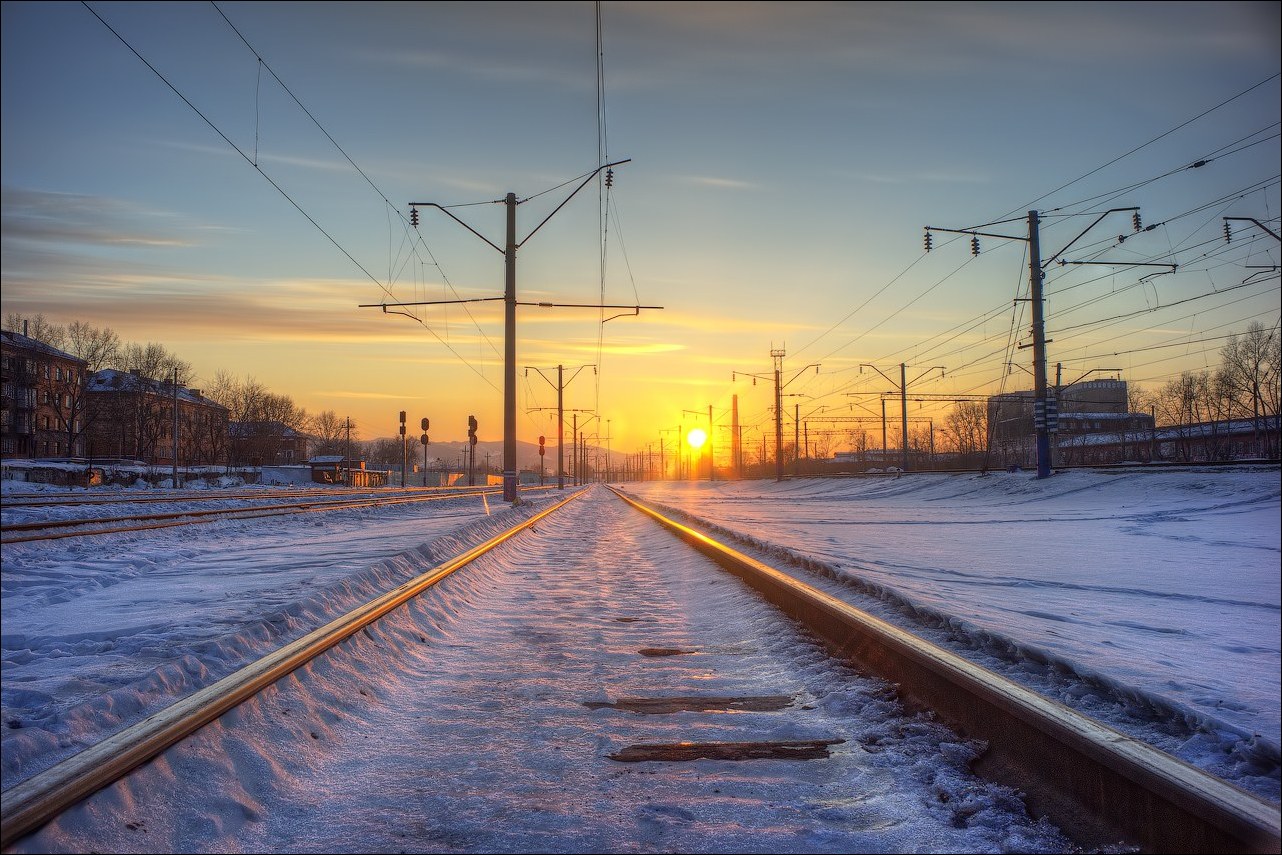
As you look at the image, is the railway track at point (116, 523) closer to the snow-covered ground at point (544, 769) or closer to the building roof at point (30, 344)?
the building roof at point (30, 344)

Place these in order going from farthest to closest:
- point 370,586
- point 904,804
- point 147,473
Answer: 1. point 147,473
2. point 370,586
3. point 904,804

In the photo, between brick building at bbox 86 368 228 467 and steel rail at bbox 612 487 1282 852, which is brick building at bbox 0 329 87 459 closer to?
steel rail at bbox 612 487 1282 852

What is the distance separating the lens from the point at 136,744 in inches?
111

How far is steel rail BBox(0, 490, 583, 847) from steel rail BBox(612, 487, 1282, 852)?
3.14m

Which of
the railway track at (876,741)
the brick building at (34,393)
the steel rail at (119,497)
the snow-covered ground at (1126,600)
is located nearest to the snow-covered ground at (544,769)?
the railway track at (876,741)

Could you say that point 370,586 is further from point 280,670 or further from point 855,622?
point 855,622

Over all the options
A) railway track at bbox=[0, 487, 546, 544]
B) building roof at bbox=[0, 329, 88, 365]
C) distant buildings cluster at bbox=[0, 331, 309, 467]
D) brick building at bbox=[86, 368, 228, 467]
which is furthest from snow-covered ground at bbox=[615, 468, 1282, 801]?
brick building at bbox=[86, 368, 228, 467]

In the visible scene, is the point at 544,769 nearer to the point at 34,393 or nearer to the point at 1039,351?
the point at 34,393

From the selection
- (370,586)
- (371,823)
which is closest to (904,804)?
(371,823)

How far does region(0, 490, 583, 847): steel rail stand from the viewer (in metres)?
2.26

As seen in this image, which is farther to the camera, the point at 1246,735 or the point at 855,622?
the point at 855,622

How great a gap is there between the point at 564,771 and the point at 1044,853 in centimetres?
177

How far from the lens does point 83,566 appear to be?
9211mm

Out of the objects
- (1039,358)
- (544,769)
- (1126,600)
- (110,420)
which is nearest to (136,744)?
(544,769)
